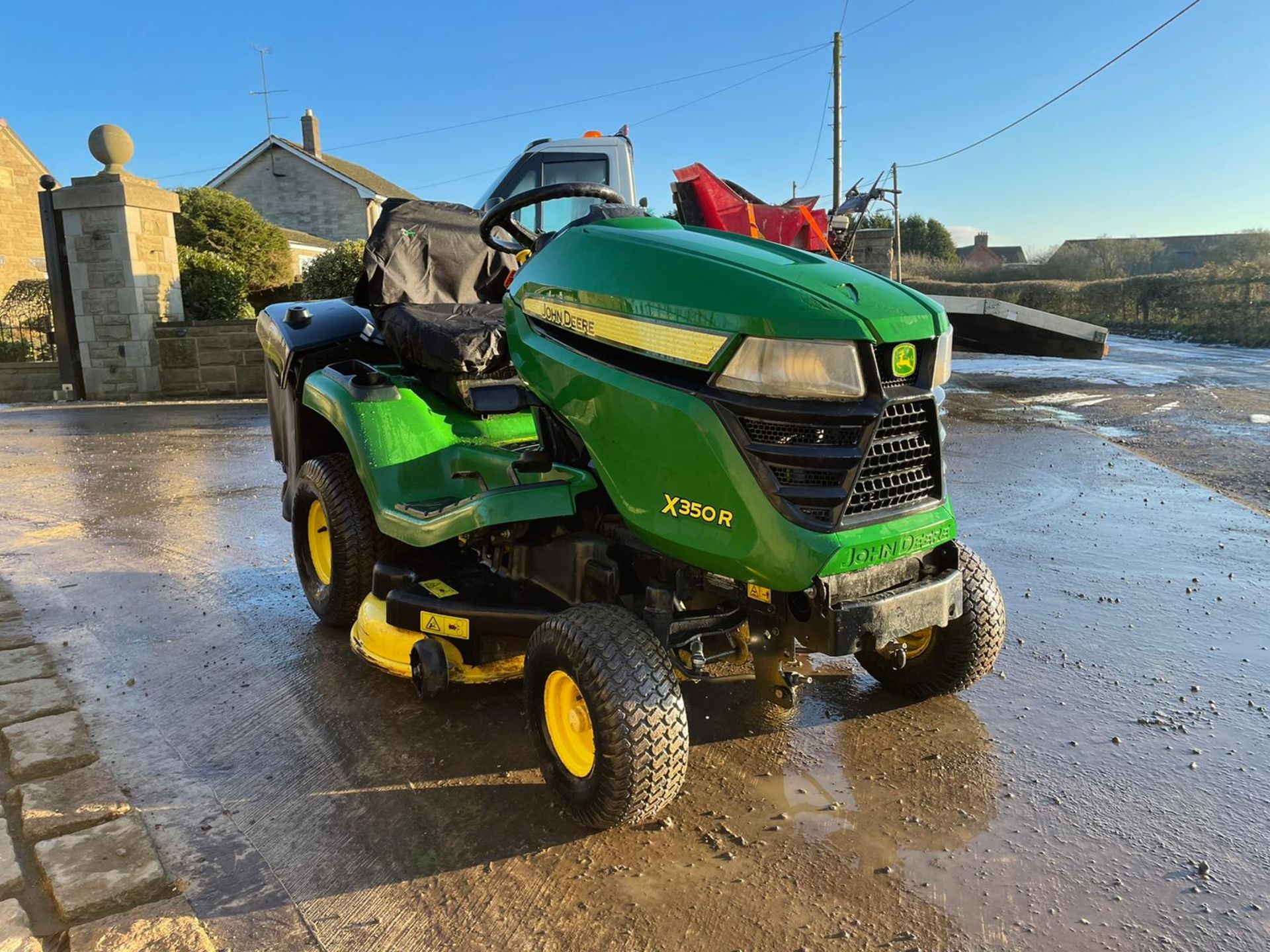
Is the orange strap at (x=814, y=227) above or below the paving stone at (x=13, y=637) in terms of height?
above

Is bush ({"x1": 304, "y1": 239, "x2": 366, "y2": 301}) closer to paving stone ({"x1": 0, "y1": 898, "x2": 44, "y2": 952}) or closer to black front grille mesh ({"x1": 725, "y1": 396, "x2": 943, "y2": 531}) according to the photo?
paving stone ({"x1": 0, "y1": 898, "x2": 44, "y2": 952})

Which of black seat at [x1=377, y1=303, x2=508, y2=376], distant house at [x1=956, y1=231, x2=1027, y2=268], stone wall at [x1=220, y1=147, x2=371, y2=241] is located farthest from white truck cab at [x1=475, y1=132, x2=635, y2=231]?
distant house at [x1=956, y1=231, x2=1027, y2=268]

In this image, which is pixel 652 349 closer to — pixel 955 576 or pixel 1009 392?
pixel 955 576

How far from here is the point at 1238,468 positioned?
6988 millimetres

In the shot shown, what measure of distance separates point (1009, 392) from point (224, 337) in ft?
35.2

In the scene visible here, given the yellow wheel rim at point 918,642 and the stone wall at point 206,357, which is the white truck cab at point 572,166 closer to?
the yellow wheel rim at point 918,642

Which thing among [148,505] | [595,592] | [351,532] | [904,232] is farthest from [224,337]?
[904,232]

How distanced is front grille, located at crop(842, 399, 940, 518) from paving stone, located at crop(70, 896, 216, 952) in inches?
72.8

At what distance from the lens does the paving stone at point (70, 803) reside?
254 centimetres

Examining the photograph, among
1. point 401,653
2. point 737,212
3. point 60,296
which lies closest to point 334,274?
point 60,296

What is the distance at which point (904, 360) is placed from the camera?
243 cm

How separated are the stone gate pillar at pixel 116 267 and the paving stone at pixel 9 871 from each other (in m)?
11.7

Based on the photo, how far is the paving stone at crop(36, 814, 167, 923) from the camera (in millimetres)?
2240

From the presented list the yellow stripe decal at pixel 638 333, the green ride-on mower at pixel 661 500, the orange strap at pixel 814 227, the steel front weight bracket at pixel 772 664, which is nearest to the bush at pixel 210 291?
the orange strap at pixel 814 227
